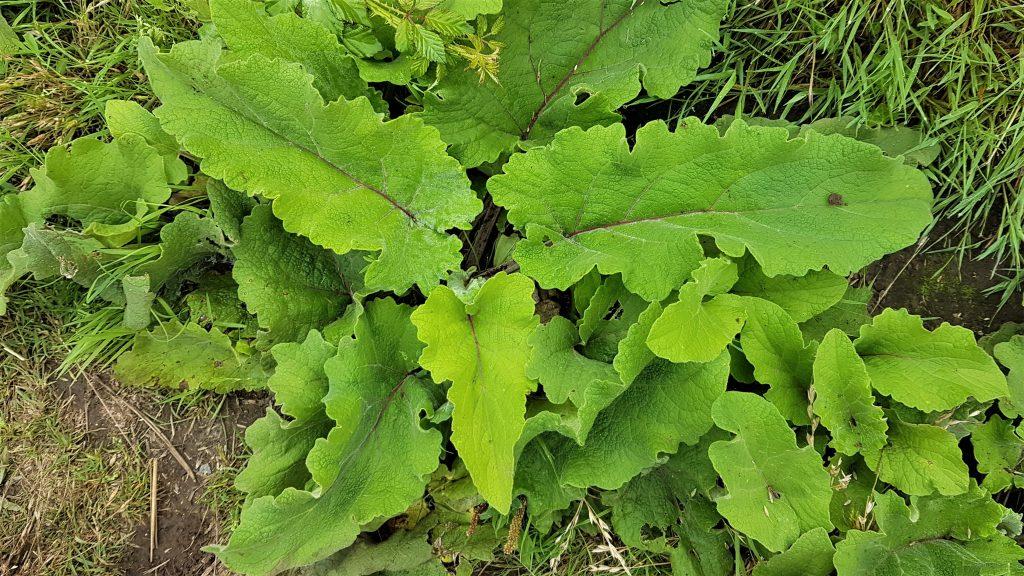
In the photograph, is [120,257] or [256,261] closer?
[256,261]

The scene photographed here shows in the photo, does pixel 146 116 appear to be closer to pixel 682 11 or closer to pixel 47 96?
pixel 47 96

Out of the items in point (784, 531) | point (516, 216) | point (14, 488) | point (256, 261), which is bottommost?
point (14, 488)

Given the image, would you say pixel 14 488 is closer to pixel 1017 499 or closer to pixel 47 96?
pixel 47 96

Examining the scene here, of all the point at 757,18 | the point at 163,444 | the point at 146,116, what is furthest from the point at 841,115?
the point at 163,444

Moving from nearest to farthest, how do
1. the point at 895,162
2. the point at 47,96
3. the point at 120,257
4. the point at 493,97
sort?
the point at 895,162
the point at 493,97
the point at 120,257
the point at 47,96

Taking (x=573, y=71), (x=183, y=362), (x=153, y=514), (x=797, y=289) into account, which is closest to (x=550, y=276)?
(x=573, y=71)

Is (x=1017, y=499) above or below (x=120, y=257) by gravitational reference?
below

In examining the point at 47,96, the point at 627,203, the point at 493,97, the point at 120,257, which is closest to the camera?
the point at 627,203
